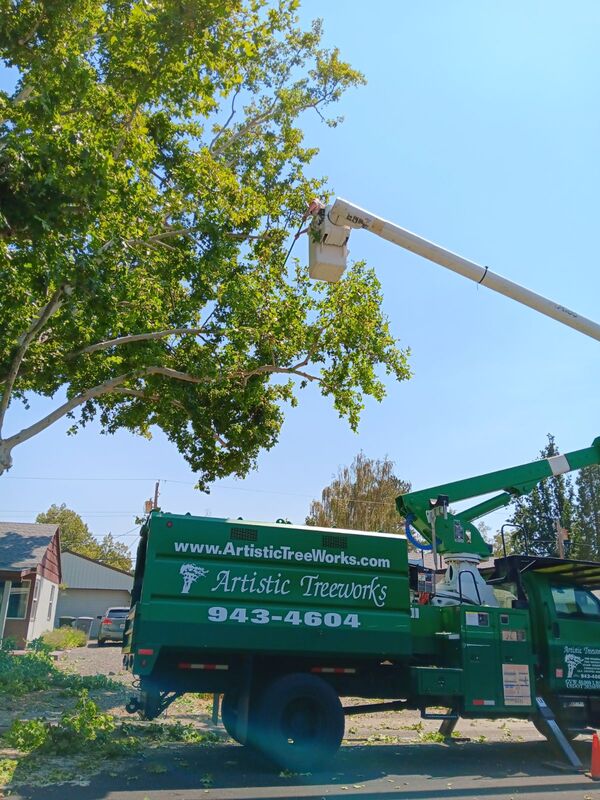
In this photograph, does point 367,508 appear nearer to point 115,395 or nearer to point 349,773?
point 115,395

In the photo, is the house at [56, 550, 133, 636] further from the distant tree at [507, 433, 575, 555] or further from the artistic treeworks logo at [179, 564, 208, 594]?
the artistic treeworks logo at [179, 564, 208, 594]

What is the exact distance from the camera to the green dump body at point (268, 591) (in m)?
8.13

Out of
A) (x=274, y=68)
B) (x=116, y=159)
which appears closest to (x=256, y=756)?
(x=116, y=159)

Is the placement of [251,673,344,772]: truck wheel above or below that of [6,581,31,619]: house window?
below

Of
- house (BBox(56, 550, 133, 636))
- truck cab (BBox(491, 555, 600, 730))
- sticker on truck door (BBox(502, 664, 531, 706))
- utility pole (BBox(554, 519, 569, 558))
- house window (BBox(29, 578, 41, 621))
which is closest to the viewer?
sticker on truck door (BBox(502, 664, 531, 706))

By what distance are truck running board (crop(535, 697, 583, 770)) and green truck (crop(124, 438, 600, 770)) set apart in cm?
2

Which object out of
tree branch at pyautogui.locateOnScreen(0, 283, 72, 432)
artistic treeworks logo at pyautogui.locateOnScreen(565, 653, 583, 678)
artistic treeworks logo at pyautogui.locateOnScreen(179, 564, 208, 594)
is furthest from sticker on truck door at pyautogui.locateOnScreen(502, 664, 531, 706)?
tree branch at pyautogui.locateOnScreen(0, 283, 72, 432)

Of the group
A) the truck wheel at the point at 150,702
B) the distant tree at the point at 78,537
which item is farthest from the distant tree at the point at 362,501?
the distant tree at the point at 78,537

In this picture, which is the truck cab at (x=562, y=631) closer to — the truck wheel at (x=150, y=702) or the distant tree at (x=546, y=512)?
the truck wheel at (x=150, y=702)

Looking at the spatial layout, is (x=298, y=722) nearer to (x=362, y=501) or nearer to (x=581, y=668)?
(x=581, y=668)

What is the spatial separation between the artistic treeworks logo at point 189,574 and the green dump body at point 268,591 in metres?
0.01

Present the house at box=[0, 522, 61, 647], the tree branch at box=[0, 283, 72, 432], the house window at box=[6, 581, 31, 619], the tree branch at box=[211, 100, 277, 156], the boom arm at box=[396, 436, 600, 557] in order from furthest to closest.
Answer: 1. the house window at box=[6, 581, 31, 619]
2. the house at box=[0, 522, 61, 647]
3. the tree branch at box=[211, 100, 277, 156]
4. the tree branch at box=[0, 283, 72, 432]
5. the boom arm at box=[396, 436, 600, 557]

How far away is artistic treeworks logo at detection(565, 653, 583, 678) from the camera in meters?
9.94

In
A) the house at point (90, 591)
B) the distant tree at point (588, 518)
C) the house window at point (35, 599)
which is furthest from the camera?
the house at point (90, 591)
